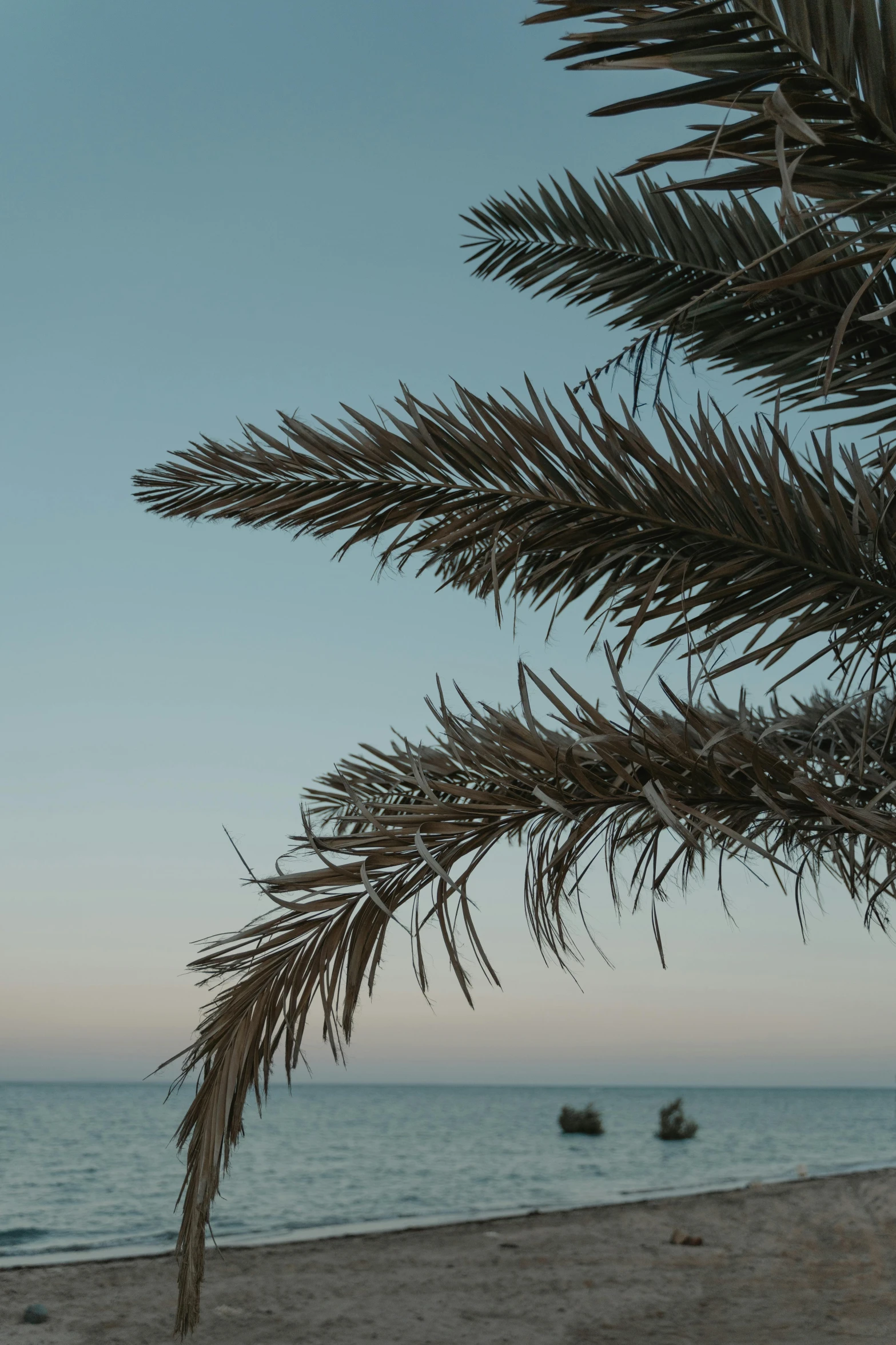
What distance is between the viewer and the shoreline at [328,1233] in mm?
8203

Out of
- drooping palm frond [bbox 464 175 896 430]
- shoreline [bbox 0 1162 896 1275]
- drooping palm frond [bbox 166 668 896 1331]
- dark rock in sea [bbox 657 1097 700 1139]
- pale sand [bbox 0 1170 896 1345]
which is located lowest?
dark rock in sea [bbox 657 1097 700 1139]

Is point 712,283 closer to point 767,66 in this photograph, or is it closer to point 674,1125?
point 767,66

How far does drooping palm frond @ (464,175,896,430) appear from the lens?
11.5 feet

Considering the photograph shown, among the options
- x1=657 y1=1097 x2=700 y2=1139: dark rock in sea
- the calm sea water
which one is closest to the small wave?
the calm sea water

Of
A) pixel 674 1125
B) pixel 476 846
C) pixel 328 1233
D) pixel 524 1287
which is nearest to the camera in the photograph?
pixel 476 846

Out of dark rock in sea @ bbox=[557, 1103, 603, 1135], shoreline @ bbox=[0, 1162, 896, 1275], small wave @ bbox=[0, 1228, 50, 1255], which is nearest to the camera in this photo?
shoreline @ bbox=[0, 1162, 896, 1275]

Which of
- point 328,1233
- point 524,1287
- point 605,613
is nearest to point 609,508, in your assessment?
point 605,613

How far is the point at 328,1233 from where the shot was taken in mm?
10766

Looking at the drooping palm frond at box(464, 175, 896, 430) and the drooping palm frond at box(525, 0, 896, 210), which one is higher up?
the drooping palm frond at box(464, 175, 896, 430)

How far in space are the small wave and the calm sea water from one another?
1.7 inches

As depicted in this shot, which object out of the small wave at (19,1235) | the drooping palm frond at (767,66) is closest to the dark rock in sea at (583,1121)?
the small wave at (19,1235)

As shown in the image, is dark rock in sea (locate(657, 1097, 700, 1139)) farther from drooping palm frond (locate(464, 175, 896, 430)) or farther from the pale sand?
drooping palm frond (locate(464, 175, 896, 430))

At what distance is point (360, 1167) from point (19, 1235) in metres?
10.9

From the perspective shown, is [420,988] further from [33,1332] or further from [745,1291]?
[745,1291]
